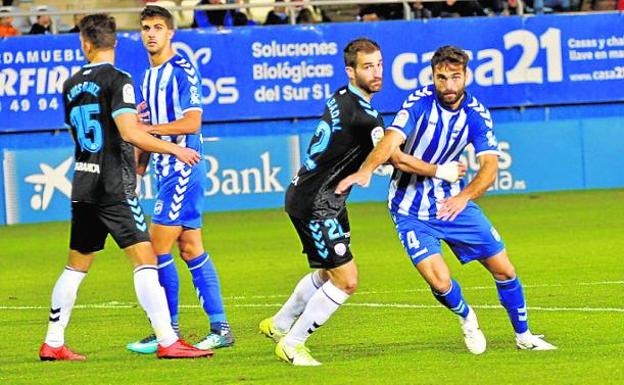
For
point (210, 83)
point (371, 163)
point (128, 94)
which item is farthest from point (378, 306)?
point (210, 83)

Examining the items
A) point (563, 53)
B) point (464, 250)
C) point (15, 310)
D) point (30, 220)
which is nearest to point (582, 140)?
point (563, 53)

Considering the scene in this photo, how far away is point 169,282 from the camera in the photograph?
10477mm

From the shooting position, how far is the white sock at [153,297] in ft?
31.1

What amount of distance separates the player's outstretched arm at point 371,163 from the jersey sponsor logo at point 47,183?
12707 millimetres

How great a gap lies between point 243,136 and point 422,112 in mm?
13129

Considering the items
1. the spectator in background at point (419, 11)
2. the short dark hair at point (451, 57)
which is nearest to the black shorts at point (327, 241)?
the short dark hair at point (451, 57)

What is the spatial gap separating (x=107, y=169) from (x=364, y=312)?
3.25 m

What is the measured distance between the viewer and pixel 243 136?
22.8 metres

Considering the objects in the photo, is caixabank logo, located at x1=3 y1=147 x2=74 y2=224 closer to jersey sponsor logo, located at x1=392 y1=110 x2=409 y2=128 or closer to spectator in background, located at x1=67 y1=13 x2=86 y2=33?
spectator in background, located at x1=67 y1=13 x2=86 y2=33

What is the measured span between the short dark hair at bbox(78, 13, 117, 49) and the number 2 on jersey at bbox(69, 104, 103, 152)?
40cm

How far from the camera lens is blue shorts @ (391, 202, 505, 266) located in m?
9.71

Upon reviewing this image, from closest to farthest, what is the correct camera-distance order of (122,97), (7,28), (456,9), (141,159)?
(122,97) → (141,159) → (7,28) → (456,9)

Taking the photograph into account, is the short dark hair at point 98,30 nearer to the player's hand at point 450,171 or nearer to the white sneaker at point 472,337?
the player's hand at point 450,171

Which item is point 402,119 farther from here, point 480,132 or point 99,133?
point 99,133
